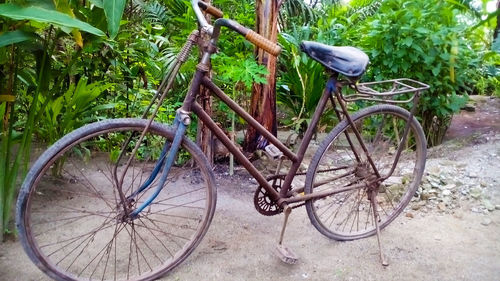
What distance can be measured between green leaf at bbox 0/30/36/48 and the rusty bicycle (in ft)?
1.58

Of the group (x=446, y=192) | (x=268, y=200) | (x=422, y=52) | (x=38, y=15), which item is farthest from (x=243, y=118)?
(x=422, y=52)

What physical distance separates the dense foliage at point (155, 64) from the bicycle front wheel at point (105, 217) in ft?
1.01

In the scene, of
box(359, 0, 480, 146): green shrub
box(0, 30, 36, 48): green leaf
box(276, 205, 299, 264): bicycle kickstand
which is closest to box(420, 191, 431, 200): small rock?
box(359, 0, 480, 146): green shrub

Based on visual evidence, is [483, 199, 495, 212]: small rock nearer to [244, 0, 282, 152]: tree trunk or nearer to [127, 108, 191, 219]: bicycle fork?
[244, 0, 282, 152]: tree trunk

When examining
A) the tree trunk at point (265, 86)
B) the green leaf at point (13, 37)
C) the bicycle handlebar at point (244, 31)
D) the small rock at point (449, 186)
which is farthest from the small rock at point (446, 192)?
the green leaf at point (13, 37)

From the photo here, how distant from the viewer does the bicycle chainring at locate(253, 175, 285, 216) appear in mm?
2330

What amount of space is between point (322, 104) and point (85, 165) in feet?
6.64

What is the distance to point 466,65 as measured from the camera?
3551 mm

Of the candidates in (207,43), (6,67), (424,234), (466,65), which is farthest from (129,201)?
(466,65)

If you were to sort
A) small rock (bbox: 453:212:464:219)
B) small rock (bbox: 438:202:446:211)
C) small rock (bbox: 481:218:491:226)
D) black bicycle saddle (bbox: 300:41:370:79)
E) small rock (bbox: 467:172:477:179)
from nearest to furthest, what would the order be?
1. black bicycle saddle (bbox: 300:41:370:79)
2. small rock (bbox: 481:218:491:226)
3. small rock (bbox: 453:212:464:219)
4. small rock (bbox: 438:202:446:211)
5. small rock (bbox: 467:172:477:179)

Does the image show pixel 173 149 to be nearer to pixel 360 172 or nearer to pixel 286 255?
pixel 286 255

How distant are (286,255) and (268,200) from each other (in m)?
0.32

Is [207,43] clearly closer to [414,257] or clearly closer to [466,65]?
[414,257]

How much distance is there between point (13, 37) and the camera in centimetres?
183
